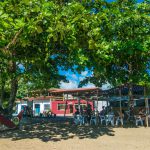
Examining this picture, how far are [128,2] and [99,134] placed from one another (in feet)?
26.8

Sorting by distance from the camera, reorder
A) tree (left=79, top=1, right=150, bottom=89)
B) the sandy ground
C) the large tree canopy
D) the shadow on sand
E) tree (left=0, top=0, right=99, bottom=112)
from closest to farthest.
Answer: tree (left=0, top=0, right=99, bottom=112) < the large tree canopy < the sandy ground < tree (left=79, top=1, right=150, bottom=89) < the shadow on sand

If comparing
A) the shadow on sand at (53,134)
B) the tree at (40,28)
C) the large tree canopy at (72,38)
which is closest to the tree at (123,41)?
the large tree canopy at (72,38)

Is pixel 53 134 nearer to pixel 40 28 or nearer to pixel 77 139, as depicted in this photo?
pixel 77 139

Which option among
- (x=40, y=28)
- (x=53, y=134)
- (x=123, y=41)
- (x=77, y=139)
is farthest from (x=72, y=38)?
(x=53, y=134)

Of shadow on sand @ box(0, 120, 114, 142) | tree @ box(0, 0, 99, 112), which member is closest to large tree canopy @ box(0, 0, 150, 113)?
tree @ box(0, 0, 99, 112)

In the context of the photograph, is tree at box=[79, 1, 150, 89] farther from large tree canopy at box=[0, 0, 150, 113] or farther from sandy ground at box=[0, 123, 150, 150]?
sandy ground at box=[0, 123, 150, 150]

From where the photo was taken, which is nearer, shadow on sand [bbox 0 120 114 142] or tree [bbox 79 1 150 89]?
tree [bbox 79 1 150 89]

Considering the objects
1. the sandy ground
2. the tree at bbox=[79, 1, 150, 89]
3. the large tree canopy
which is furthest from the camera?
the tree at bbox=[79, 1, 150, 89]

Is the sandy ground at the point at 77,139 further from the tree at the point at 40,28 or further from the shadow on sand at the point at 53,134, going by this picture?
the tree at the point at 40,28

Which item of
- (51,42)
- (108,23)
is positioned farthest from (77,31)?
(108,23)

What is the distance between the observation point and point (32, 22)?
10.9 m

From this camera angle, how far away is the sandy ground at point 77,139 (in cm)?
1515

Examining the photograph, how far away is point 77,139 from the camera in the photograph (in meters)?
16.8

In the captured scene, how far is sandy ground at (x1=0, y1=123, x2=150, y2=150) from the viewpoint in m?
15.1
